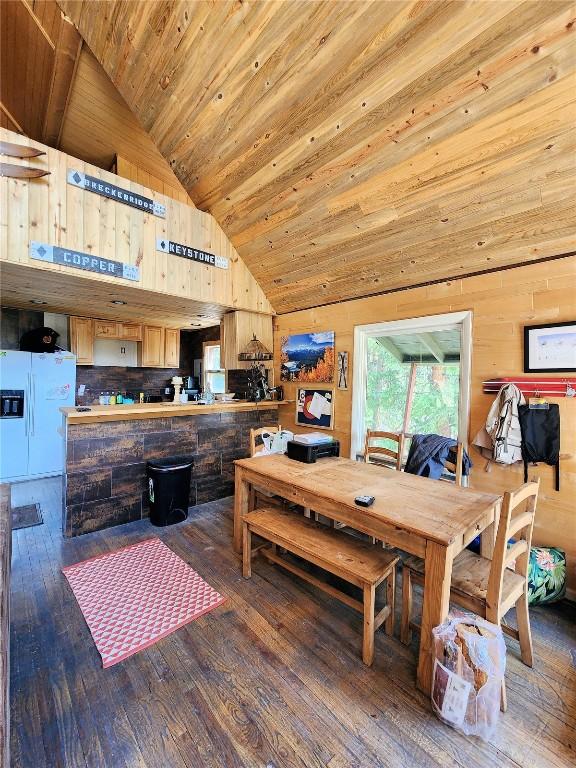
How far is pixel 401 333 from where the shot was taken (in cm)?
324

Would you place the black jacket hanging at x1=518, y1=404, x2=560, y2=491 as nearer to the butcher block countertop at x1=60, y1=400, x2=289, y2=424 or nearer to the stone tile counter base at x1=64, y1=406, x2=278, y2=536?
the butcher block countertop at x1=60, y1=400, x2=289, y2=424

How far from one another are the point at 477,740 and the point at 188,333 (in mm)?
6485

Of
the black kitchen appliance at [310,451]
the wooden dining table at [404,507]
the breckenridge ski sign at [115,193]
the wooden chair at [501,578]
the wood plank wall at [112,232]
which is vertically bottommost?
the wooden chair at [501,578]

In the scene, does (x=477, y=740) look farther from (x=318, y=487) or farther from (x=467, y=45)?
(x=467, y=45)

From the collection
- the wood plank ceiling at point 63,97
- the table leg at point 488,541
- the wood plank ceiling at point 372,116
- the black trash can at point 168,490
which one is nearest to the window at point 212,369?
the wood plank ceiling at point 63,97

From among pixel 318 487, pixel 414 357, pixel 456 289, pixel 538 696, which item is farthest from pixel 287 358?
pixel 538 696

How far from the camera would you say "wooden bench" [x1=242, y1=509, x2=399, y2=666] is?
1657 mm

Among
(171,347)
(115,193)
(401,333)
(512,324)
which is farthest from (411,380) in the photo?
(171,347)

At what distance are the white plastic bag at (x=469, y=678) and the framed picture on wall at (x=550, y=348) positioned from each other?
1.72 meters

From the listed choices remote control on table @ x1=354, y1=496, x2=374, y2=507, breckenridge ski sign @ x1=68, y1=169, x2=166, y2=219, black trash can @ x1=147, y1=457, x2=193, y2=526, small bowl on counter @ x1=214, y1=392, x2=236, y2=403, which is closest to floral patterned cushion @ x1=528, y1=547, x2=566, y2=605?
remote control on table @ x1=354, y1=496, x2=374, y2=507

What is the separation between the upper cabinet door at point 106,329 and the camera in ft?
17.0

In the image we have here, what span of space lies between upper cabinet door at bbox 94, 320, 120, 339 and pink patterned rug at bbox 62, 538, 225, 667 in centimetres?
361

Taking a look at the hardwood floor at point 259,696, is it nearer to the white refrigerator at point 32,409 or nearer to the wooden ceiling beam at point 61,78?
the white refrigerator at point 32,409

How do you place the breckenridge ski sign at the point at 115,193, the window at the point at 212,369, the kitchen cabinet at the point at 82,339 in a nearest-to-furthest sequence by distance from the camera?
the breckenridge ski sign at the point at 115,193
the kitchen cabinet at the point at 82,339
the window at the point at 212,369
